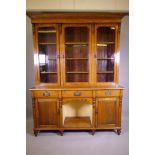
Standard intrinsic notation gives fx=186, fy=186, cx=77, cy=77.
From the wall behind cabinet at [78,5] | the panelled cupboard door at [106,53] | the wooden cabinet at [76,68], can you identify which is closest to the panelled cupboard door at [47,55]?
the wooden cabinet at [76,68]

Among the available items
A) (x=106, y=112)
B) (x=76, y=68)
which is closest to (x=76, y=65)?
(x=76, y=68)

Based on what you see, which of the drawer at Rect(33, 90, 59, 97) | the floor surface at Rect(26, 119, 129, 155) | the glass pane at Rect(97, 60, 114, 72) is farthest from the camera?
the glass pane at Rect(97, 60, 114, 72)

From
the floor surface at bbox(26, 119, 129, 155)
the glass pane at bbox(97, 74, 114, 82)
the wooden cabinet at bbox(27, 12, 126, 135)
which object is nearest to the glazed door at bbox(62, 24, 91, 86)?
the wooden cabinet at bbox(27, 12, 126, 135)

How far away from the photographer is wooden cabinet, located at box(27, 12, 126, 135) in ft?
10.9

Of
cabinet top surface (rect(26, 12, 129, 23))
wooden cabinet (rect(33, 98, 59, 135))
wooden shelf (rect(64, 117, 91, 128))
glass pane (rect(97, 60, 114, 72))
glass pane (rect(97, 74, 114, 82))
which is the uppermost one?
cabinet top surface (rect(26, 12, 129, 23))

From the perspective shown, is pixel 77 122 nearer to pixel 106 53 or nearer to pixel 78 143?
pixel 78 143

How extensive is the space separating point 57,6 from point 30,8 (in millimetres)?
550

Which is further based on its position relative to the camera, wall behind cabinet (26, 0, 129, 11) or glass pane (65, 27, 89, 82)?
wall behind cabinet (26, 0, 129, 11)

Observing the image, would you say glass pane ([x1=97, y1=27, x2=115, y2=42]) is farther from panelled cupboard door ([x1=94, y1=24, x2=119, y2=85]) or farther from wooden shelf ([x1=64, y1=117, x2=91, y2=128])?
wooden shelf ([x1=64, y1=117, x2=91, y2=128])

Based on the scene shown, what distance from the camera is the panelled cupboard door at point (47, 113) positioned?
11.0ft

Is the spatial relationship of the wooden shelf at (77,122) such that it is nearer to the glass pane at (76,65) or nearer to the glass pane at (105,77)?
the glass pane at (105,77)
